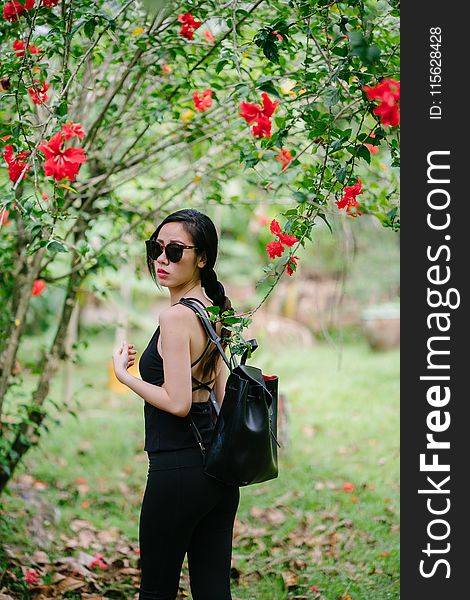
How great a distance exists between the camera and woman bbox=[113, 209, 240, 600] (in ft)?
7.55

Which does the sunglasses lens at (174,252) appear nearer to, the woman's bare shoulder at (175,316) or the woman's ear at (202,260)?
the woman's ear at (202,260)

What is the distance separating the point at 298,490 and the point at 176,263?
3.39 m

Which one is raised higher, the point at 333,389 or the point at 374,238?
the point at 374,238

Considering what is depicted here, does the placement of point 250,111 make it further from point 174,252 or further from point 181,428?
point 181,428

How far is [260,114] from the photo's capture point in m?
2.73

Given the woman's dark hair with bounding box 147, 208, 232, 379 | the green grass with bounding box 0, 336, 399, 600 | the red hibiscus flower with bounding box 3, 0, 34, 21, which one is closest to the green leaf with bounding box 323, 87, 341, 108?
the woman's dark hair with bounding box 147, 208, 232, 379

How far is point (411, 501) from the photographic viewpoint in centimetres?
261

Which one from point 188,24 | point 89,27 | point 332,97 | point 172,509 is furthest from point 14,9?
point 172,509

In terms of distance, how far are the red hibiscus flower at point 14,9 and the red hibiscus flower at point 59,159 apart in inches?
19.0

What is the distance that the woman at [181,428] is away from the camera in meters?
2.30

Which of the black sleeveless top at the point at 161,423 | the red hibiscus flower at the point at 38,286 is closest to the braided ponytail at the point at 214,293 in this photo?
the black sleeveless top at the point at 161,423

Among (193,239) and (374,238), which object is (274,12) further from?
(374,238)

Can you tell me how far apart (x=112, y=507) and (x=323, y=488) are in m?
1.45

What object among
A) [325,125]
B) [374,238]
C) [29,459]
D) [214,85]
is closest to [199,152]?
[214,85]
